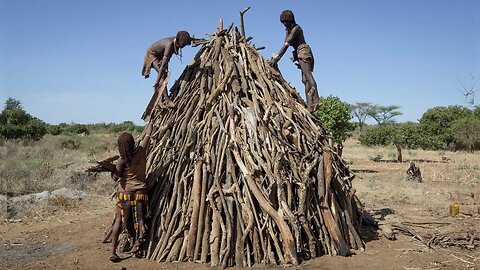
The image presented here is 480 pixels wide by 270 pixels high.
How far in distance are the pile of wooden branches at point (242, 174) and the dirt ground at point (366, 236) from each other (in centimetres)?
31

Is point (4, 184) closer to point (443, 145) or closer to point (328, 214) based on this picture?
point (328, 214)

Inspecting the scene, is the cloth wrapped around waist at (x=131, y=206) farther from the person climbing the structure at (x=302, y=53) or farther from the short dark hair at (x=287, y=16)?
the short dark hair at (x=287, y=16)

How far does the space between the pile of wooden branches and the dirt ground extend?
306mm

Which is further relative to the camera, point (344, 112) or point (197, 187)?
point (344, 112)

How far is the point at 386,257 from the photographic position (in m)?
6.08

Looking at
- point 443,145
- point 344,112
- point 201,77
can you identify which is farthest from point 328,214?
point 443,145

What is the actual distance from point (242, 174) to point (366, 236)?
2458 millimetres

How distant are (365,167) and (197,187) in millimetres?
13914

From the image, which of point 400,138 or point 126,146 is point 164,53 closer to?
point 126,146

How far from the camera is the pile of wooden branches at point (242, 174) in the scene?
18.5 ft

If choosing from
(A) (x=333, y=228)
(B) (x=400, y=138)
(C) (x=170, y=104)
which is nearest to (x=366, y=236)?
(A) (x=333, y=228)

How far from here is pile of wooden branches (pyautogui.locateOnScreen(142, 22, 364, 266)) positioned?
18.5 feet

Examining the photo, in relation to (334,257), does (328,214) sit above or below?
above

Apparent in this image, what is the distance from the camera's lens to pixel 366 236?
7074mm
